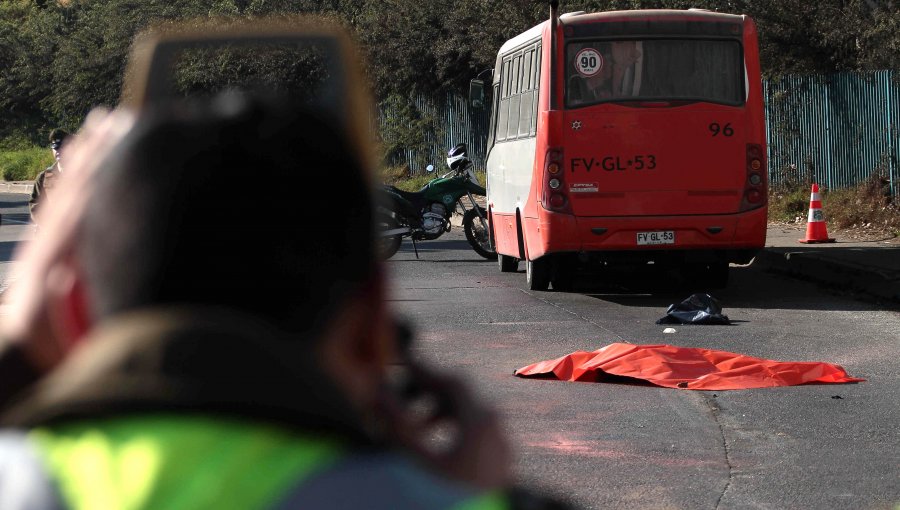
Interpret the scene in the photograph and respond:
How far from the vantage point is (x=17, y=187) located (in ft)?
151

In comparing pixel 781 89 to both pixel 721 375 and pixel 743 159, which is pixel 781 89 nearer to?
pixel 743 159

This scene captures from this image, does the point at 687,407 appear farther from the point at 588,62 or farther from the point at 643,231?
the point at 588,62

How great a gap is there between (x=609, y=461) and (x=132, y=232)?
515 centimetres

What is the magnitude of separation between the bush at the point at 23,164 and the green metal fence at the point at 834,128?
3382 centimetres

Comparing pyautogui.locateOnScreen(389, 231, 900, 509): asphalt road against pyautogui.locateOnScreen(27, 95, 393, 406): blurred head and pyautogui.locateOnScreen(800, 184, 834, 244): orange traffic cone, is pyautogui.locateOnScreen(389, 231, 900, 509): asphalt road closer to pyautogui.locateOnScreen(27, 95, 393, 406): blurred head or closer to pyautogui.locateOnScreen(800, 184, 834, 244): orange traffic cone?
pyautogui.locateOnScreen(800, 184, 834, 244): orange traffic cone

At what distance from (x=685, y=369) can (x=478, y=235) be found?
30.6 feet

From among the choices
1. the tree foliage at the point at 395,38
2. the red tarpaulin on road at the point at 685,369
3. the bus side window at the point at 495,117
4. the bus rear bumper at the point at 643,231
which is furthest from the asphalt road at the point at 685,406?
the bus side window at the point at 495,117

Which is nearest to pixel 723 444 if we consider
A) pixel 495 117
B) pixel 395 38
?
pixel 495 117

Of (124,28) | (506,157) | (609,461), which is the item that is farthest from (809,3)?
(124,28)

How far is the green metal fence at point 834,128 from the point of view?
65.9 feet

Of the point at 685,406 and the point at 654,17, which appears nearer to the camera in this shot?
the point at 685,406

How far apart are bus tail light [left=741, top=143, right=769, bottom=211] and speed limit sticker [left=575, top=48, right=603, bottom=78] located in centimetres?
168

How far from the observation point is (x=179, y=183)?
4.64 ft

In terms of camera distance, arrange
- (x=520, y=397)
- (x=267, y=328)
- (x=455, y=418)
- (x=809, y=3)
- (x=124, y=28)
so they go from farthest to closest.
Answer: (x=124, y=28) < (x=809, y=3) < (x=520, y=397) < (x=455, y=418) < (x=267, y=328)
